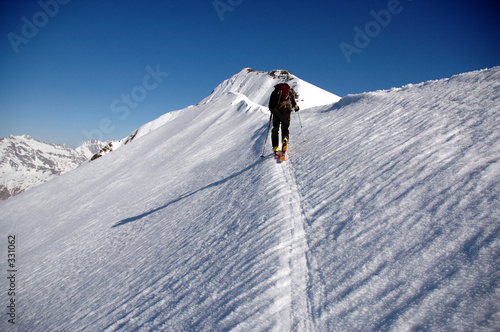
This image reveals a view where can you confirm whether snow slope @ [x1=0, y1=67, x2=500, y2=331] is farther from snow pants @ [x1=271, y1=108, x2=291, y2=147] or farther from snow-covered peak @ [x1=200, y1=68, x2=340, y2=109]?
snow-covered peak @ [x1=200, y1=68, x2=340, y2=109]

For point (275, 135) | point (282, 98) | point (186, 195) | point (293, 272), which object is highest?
point (282, 98)

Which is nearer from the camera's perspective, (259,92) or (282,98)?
(282,98)

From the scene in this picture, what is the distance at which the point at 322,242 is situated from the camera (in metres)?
3.09

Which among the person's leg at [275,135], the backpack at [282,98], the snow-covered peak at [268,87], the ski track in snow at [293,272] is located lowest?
the ski track in snow at [293,272]

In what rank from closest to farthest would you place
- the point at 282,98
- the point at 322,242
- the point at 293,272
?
the point at 293,272, the point at 322,242, the point at 282,98

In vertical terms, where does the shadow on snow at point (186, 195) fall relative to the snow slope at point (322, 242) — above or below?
above

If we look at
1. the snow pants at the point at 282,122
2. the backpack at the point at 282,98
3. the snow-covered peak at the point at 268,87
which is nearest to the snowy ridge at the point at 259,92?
the snow-covered peak at the point at 268,87

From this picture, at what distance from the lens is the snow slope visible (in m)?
2.17

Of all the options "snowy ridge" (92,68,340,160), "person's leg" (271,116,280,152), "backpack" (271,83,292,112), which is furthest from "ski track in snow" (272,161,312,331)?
"snowy ridge" (92,68,340,160)

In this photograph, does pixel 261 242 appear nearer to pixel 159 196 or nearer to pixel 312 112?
pixel 159 196

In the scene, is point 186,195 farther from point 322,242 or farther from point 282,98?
point 322,242

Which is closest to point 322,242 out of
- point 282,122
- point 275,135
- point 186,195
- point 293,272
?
point 293,272

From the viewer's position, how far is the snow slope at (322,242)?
2.17m

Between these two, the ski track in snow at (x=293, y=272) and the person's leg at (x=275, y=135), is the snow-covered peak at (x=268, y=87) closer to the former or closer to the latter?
the person's leg at (x=275, y=135)
